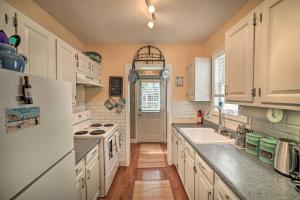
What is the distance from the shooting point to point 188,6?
2055 millimetres

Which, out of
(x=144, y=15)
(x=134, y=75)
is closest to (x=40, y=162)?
(x=144, y=15)

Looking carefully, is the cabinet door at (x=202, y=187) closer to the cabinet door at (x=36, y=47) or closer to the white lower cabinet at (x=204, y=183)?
the white lower cabinet at (x=204, y=183)

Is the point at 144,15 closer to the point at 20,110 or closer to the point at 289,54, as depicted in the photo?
the point at 289,54

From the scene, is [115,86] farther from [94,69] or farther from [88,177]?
[88,177]

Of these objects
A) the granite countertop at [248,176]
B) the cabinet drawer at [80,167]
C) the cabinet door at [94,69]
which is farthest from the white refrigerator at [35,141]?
the cabinet door at [94,69]

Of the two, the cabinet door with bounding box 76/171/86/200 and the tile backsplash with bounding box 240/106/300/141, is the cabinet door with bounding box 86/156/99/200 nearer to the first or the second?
the cabinet door with bounding box 76/171/86/200

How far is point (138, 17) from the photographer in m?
2.32

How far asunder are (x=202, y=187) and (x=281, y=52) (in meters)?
1.29

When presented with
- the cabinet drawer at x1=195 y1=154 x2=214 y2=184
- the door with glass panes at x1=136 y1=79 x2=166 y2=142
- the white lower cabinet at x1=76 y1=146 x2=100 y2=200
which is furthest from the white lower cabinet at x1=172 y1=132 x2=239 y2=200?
the door with glass panes at x1=136 y1=79 x2=166 y2=142

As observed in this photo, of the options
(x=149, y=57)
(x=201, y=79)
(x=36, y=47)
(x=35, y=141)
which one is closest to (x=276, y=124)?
(x=201, y=79)

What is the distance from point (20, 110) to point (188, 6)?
1.99 metres

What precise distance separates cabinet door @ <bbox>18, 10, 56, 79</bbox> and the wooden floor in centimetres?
187

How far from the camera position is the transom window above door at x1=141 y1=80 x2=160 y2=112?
5473mm

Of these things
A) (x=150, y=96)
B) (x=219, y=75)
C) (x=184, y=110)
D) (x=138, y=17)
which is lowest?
(x=184, y=110)
